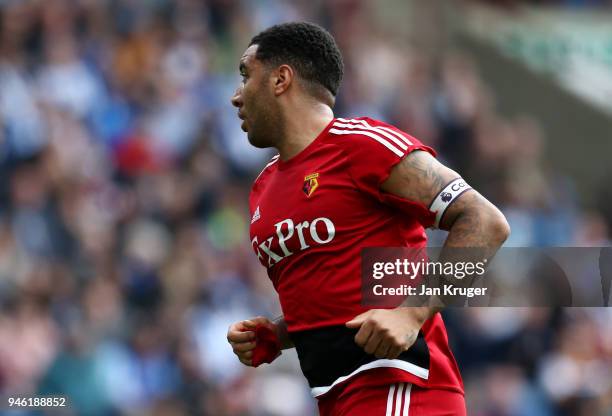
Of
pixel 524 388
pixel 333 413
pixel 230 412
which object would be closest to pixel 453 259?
pixel 333 413

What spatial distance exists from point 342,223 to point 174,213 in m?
7.14

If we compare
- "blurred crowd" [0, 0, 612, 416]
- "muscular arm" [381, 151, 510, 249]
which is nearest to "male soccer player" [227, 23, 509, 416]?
"muscular arm" [381, 151, 510, 249]

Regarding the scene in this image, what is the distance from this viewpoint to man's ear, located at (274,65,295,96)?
5.31m

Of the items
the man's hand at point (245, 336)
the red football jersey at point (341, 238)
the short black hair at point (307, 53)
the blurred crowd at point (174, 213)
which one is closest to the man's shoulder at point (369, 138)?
the red football jersey at point (341, 238)

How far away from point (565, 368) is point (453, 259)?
7.09m

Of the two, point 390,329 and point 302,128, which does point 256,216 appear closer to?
point 302,128

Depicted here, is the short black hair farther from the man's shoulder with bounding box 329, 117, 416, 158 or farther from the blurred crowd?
the blurred crowd

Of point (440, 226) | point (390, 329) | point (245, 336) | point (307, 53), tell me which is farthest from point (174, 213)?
point (390, 329)

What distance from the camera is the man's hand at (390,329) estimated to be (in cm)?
459

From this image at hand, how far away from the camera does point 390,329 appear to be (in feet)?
15.0

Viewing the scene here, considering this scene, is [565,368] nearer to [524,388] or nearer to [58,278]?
[524,388]

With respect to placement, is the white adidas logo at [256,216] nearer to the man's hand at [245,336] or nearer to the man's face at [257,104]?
the man's face at [257,104]

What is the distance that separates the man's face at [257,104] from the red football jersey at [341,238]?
270mm

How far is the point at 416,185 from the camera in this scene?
15.8 ft
